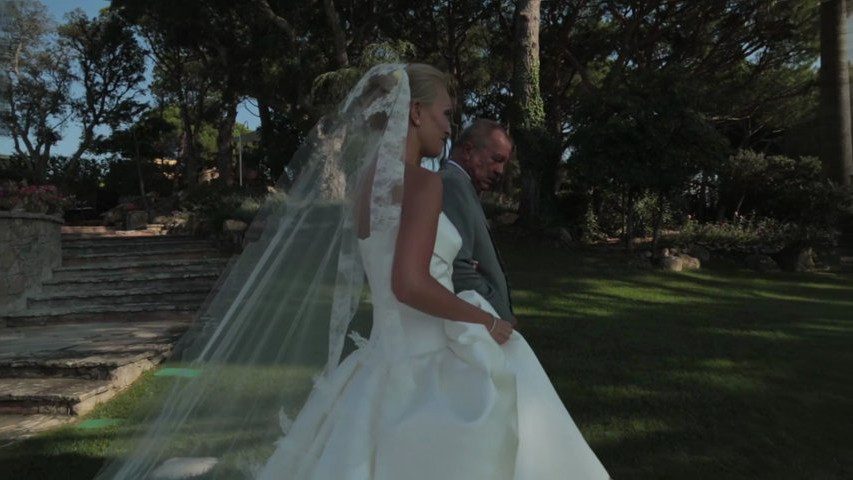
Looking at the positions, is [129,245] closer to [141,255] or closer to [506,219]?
[141,255]

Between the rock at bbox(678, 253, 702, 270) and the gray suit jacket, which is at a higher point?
the gray suit jacket

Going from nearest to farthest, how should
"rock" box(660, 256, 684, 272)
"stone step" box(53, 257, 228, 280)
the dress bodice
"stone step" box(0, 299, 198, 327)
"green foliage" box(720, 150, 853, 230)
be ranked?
the dress bodice
"stone step" box(0, 299, 198, 327)
"stone step" box(53, 257, 228, 280)
"rock" box(660, 256, 684, 272)
"green foliage" box(720, 150, 853, 230)

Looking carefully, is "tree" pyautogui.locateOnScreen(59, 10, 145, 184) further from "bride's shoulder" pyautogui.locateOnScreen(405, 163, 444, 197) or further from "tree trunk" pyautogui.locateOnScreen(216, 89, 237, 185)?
"bride's shoulder" pyautogui.locateOnScreen(405, 163, 444, 197)

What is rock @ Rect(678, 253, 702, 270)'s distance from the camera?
39.0 ft

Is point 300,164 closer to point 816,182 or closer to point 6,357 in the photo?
point 6,357

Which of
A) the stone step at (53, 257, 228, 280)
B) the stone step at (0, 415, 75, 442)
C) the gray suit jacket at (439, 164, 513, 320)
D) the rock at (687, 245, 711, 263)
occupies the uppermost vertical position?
the gray suit jacket at (439, 164, 513, 320)

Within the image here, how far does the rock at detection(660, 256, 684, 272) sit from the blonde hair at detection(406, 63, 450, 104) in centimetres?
1043

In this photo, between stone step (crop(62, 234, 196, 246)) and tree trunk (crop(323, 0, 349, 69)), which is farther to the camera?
tree trunk (crop(323, 0, 349, 69))

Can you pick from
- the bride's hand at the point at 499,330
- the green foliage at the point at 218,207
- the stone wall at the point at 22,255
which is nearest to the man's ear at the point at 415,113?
the bride's hand at the point at 499,330

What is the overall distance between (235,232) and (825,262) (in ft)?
37.7

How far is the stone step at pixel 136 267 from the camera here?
1026 cm

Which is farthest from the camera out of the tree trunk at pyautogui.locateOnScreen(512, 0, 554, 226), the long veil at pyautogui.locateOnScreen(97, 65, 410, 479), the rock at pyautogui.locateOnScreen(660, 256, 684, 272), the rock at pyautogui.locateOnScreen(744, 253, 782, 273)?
the tree trunk at pyautogui.locateOnScreen(512, 0, 554, 226)

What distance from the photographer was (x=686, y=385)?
195 inches

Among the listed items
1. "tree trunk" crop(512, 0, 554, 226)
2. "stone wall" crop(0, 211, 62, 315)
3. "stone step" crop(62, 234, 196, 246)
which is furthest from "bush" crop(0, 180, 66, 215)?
"tree trunk" crop(512, 0, 554, 226)
